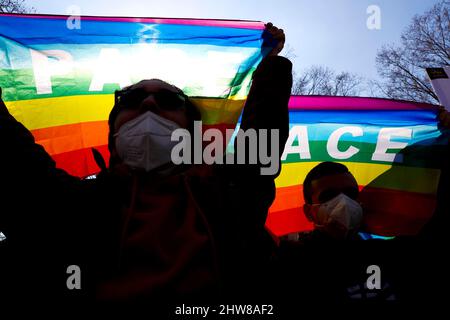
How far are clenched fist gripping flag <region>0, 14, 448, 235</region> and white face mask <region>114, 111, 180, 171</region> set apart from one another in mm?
980

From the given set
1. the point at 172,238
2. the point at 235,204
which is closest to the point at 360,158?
the point at 235,204

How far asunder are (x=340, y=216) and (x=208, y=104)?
4.24ft

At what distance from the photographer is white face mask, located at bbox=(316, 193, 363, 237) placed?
2361mm

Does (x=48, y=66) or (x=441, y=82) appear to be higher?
(x=48, y=66)

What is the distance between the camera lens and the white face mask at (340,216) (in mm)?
2361

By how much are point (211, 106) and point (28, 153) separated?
5.04 ft

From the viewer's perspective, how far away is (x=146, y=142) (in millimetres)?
1698

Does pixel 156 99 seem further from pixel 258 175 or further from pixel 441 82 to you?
pixel 441 82

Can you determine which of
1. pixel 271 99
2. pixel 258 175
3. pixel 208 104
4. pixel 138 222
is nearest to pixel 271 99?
pixel 271 99

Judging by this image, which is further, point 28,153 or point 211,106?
point 211,106

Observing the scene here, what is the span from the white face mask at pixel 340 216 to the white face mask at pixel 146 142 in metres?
1.18

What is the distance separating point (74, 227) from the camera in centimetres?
155

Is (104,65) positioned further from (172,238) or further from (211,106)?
(172,238)

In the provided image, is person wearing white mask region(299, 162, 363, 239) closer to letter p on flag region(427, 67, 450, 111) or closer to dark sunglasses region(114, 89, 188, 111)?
letter p on flag region(427, 67, 450, 111)
